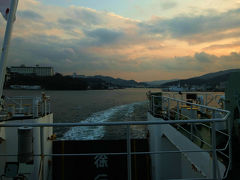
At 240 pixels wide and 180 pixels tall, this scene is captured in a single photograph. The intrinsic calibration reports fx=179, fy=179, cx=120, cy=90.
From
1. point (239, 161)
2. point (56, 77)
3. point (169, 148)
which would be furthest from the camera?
point (56, 77)

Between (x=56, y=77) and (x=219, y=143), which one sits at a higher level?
(x=56, y=77)

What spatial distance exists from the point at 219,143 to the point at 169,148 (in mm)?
3549

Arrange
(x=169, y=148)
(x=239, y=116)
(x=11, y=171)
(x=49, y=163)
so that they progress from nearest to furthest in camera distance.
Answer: (x=11, y=171) < (x=239, y=116) < (x=169, y=148) < (x=49, y=163)

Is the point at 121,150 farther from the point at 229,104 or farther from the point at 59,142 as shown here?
the point at 229,104

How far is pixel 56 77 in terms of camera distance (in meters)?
96.0

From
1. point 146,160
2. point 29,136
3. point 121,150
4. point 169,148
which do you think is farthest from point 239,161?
point 121,150

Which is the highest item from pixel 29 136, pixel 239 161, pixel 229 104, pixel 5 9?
pixel 5 9

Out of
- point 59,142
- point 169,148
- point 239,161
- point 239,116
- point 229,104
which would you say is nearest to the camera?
point 239,161

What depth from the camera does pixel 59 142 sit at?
901cm

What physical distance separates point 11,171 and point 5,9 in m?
2.60

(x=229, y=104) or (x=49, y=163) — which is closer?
(x=229, y=104)

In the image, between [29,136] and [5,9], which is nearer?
[29,136]

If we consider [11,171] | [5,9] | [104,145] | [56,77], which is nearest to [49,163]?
[104,145]

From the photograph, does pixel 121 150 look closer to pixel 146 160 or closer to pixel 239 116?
pixel 146 160
